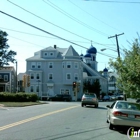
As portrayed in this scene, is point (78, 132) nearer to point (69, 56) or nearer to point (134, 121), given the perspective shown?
point (134, 121)

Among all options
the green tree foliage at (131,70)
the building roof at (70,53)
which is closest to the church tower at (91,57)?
the building roof at (70,53)

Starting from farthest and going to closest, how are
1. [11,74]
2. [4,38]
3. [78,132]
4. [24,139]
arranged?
[11,74]
[4,38]
[78,132]
[24,139]

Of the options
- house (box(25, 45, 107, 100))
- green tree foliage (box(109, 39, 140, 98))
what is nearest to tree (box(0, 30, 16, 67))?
house (box(25, 45, 107, 100))

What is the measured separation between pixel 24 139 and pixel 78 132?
2.84 metres

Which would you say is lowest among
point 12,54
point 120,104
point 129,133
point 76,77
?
point 129,133

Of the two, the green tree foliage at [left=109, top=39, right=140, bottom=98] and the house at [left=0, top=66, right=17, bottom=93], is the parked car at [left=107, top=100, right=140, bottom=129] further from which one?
the house at [left=0, top=66, right=17, bottom=93]

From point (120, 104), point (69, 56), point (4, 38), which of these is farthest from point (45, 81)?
point (120, 104)

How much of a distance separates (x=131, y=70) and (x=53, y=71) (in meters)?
52.7

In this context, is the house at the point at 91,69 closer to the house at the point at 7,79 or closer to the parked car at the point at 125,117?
the house at the point at 7,79

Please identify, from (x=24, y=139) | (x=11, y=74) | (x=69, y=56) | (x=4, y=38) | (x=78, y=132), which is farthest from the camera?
(x=11, y=74)

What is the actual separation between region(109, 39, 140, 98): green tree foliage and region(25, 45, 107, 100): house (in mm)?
46306

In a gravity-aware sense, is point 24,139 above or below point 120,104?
below

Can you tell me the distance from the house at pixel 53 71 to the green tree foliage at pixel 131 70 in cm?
4631

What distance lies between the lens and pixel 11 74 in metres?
79.3
